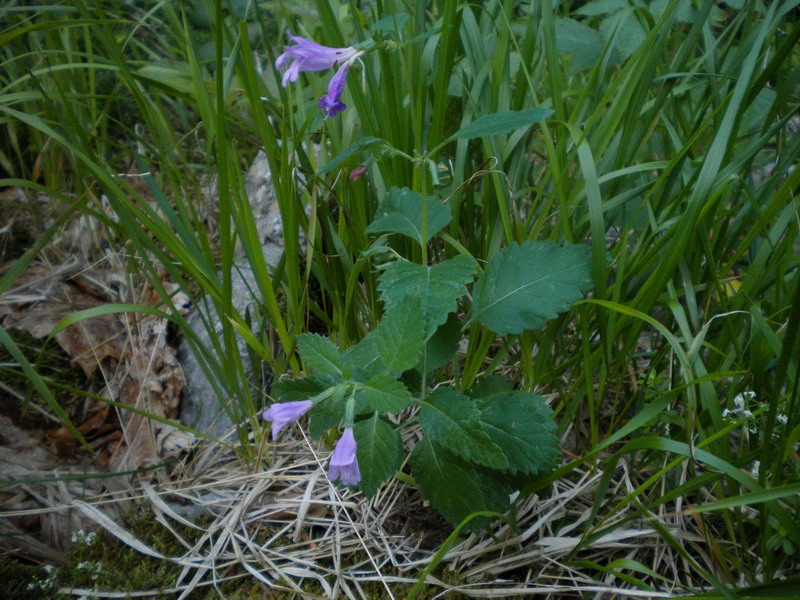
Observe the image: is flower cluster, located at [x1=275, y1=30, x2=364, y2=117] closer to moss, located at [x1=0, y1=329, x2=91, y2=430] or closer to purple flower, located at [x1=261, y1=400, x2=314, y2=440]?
purple flower, located at [x1=261, y1=400, x2=314, y2=440]

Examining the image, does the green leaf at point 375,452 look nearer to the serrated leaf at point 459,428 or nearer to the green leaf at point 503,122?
the serrated leaf at point 459,428

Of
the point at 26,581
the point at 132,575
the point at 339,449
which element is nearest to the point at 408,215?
the point at 339,449

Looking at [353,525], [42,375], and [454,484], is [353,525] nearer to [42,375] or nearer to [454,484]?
[454,484]

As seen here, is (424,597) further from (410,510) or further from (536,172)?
(536,172)

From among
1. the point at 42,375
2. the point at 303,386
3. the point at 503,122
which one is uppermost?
the point at 503,122

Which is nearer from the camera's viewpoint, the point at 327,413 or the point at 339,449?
the point at 339,449

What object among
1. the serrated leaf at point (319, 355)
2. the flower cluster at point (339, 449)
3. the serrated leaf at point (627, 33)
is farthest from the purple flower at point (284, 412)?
the serrated leaf at point (627, 33)

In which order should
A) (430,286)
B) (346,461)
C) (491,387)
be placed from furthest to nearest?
(491,387)
(430,286)
(346,461)
